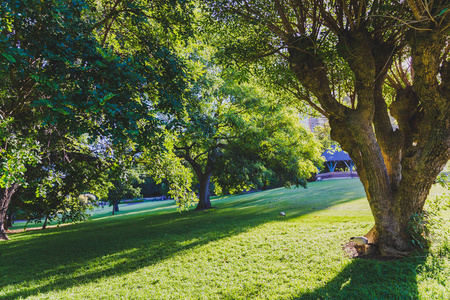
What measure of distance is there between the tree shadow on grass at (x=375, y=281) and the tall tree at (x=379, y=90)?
0.45 meters

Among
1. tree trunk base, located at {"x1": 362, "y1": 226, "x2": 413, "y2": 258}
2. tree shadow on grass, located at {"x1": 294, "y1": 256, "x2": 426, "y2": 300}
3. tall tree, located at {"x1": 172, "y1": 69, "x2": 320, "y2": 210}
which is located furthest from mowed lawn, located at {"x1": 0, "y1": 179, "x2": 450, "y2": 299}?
tall tree, located at {"x1": 172, "y1": 69, "x2": 320, "y2": 210}

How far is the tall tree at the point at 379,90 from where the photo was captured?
174 inches

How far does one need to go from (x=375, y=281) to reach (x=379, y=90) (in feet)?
14.1

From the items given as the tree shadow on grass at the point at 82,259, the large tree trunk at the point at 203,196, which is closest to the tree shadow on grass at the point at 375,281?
the tree shadow on grass at the point at 82,259

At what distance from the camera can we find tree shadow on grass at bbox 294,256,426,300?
3.75 meters

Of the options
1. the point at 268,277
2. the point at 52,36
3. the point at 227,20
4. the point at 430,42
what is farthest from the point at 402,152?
the point at 52,36

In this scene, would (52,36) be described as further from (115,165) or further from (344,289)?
(344,289)

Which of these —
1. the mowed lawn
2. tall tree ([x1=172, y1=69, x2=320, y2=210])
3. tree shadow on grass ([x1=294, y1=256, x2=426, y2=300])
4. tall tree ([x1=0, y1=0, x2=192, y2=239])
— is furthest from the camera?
tall tree ([x1=172, y1=69, x2=320, y2=210])

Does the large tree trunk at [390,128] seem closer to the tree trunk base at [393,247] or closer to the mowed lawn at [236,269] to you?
the tree trunk base at [393,247]

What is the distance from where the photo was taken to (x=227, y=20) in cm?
636

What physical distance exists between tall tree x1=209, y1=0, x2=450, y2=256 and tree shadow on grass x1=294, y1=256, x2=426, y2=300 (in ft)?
1.48

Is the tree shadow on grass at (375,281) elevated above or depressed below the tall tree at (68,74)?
below

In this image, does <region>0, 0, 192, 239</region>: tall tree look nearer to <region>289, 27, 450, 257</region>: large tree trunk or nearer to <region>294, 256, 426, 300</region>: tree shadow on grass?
<region>289, 27, 450, 257</region>: large tree trunk

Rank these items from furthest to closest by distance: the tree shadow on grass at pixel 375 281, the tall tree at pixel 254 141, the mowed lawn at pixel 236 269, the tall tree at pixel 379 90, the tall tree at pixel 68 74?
the tall tree at pixel 254 141
the tall tree at pixel 379 90
the mowed lawn at pixel 236 269
the tree shadow on grass at pixel 375 281
the tall tree at pixel 68 74
